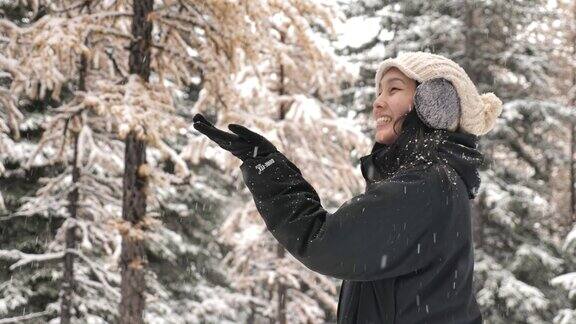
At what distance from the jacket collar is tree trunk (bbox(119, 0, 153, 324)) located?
218 inches

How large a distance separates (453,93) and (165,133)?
5.16m

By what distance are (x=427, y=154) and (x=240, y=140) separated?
572 mm

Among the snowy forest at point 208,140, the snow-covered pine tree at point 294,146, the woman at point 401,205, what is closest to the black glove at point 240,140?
the woman at point 401,205

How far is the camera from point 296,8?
25.8 feet

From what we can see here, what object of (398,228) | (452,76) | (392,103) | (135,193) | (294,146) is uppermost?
(452,76)

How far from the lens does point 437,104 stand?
6.26ft

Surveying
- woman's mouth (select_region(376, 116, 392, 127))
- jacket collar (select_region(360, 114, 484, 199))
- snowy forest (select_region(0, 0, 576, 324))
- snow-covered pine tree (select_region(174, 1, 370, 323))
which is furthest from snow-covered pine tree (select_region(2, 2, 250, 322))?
jacket collar (select_region(360, 114, 484, 199))

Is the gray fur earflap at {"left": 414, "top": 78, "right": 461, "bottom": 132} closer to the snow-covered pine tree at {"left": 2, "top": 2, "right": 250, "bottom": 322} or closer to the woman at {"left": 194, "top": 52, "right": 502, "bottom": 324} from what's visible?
the woman at {"left": 194, "top": 52, "right": 502, "bottom": 324}

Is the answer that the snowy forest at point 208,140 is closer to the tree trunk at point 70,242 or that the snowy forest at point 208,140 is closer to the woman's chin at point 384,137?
the tree trunk at point 70,242

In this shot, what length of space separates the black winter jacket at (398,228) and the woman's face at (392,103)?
0.10 metres

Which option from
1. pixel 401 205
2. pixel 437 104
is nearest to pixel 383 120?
pixel 437 104

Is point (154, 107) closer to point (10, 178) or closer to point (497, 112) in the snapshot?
point (497, 112)

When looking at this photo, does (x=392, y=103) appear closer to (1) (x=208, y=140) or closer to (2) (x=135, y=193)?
(2) (x=135, y=193)

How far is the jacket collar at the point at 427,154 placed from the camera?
5.96 ft
